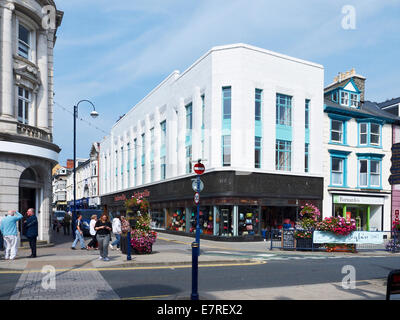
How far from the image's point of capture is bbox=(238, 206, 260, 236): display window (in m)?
26.6

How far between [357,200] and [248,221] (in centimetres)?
1089

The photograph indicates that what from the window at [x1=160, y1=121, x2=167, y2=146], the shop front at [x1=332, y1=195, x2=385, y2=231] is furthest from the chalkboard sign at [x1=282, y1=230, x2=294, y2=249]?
the window at [x1=160, y1=121, x2=167, y2=146]

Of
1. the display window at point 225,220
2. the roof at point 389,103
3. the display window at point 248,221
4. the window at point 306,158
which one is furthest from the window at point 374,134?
the display window at point 225,220

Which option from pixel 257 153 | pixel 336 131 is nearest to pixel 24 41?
pixel 257 153

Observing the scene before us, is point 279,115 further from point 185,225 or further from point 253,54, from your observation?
point 185,225

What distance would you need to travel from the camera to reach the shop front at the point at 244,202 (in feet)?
86.6

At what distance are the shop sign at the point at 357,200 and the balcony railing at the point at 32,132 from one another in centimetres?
2146

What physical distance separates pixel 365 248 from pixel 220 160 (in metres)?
10.4

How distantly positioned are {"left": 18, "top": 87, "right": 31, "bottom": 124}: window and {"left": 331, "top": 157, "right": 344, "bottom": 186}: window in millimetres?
22154

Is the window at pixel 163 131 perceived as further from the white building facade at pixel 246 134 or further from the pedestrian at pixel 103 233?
the pedestrian at pixel 103 233

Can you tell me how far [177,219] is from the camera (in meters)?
33.5

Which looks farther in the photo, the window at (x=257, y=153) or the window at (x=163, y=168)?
the window at (x=163, y=168)

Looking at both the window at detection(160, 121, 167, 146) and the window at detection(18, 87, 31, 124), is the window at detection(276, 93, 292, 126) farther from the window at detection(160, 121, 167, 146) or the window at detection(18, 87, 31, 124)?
the window at detection(18, 87, 31, 124)
